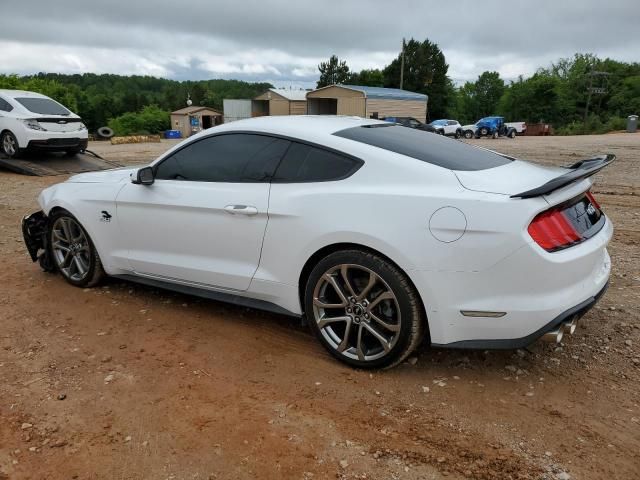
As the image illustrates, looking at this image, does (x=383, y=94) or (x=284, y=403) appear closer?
(x=284, y=403)

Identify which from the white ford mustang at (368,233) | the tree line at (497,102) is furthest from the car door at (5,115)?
the tree line at (497,102)

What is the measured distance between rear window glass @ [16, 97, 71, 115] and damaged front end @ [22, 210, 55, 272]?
9.35m

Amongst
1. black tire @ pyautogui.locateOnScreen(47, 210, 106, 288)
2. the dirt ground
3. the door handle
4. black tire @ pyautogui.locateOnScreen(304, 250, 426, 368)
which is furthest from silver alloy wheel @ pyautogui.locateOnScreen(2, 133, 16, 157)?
black tire @ pyautogui.locateOnScreen(304, 250, 426, 368)

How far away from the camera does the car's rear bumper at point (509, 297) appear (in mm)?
2719

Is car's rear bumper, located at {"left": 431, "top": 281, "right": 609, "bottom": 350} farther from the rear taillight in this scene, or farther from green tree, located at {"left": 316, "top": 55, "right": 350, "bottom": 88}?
green tree, located at {"left": 316, "top": 55, "right": 350, "bottom": 88}

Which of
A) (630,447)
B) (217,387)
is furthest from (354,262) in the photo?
(630,447)

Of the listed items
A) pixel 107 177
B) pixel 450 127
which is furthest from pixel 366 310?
pixel 450 127

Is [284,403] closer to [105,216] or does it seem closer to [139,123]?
[105,216]

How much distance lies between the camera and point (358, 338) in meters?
3.23

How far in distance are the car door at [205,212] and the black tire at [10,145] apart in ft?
34.8

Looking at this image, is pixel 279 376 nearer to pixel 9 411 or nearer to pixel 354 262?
pixel 354 262

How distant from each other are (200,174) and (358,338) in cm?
166

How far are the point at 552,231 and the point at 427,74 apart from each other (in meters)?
73.5

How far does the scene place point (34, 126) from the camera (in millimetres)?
12648
